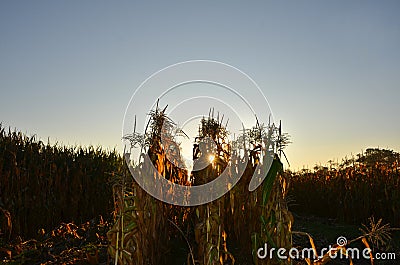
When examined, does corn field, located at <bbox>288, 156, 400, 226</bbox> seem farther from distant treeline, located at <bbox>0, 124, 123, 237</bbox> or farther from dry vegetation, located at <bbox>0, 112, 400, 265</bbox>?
distant treeline, located at <bbox>0, 124, 123, 237</bbox>

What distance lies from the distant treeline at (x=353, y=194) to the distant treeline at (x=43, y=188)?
4.32m

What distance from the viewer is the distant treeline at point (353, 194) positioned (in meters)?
7.77

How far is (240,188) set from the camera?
4.05m

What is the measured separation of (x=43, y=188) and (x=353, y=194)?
5.93 meters

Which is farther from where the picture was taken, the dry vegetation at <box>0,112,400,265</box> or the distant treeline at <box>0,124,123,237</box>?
the distant treeline at <box>0,124,123,237</box>

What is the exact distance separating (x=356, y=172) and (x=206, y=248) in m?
7.13

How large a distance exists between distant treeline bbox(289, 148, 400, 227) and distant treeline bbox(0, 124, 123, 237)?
432cm

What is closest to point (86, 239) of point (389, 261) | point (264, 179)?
point (264, 179)

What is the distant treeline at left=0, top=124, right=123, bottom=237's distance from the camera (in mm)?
7902

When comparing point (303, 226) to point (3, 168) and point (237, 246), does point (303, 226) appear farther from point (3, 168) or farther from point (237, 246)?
point (3, 168)

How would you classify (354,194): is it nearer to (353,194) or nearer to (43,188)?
(353,194)

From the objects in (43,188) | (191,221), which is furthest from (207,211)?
(43,188)

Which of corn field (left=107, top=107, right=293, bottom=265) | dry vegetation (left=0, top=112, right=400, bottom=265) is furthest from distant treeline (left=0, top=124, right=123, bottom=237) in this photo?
corn field (left=107, top=107, right=293, bottom=265)

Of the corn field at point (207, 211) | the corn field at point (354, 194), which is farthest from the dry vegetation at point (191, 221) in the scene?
the corn field at point (354, 194)
